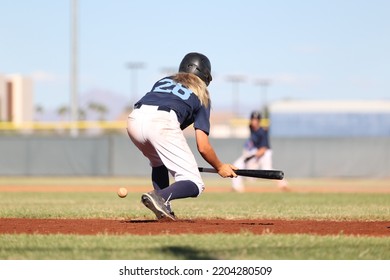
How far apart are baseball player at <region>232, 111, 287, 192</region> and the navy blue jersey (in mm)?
11893

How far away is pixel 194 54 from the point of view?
9156mm

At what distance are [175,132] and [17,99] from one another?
63917mm

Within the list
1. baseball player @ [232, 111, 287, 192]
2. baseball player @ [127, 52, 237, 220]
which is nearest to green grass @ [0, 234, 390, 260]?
baseball player @ [127, 52, 237, 220]

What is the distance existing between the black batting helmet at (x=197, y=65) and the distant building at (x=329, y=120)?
4094cm

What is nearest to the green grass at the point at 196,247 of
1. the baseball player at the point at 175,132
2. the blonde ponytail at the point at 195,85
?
the baseball player at the point at 175,132

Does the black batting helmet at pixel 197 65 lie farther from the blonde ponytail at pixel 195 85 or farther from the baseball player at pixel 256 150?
the baseball player at pixel 256 150

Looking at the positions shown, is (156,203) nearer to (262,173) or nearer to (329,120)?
(262,173)

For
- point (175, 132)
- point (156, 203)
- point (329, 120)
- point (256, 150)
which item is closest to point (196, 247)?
point (156, 203)

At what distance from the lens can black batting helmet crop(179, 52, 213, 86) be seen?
29.8ft

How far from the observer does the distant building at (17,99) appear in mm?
68125

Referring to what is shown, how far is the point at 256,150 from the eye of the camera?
21391mm
